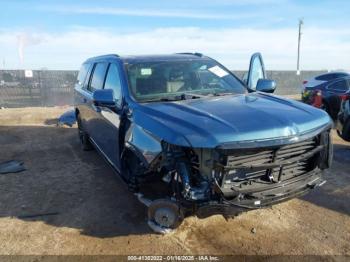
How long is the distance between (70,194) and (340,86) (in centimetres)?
978

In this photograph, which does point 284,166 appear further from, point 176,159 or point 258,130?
point 176,159

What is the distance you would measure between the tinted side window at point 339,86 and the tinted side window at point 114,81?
29.5ft

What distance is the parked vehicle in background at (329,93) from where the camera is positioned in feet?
37.8

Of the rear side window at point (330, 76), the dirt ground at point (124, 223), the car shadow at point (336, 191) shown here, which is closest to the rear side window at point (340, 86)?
the rear side window at point (330, 76)

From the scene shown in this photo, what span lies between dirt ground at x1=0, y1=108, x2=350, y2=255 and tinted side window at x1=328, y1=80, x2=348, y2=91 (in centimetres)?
614

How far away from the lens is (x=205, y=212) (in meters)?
3.34

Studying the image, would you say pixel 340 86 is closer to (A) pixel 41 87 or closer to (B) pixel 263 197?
(B) pixel 263 197

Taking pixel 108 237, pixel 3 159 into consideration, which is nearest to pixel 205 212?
pixel 108 237

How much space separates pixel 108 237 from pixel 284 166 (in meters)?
2.00

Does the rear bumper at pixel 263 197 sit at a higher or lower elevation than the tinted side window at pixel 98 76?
lower

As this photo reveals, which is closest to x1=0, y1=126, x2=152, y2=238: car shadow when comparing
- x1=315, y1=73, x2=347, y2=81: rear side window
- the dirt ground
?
the dirt ground

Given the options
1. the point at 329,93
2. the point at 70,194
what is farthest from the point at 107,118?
the point at 329,93

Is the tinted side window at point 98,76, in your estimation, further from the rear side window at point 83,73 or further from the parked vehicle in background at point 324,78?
the parked vehicle in background at point 324,78

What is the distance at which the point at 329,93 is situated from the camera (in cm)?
1192
